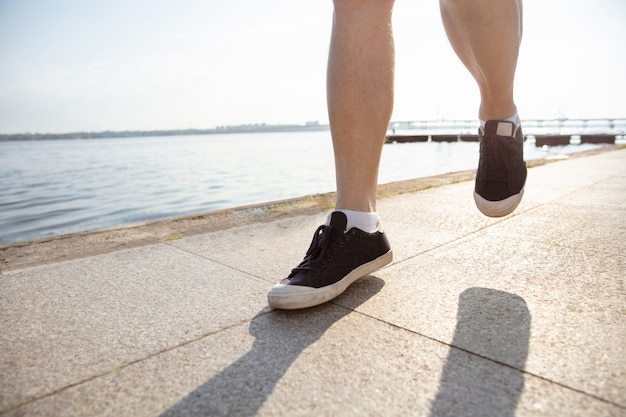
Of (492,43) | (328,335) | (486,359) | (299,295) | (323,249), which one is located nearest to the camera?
(486,359)

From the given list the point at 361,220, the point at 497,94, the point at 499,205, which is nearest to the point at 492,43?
the point at 497,94

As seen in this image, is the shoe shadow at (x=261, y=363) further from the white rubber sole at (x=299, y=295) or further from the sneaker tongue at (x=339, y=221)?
the sneaker tongue at (x=339, y=221)

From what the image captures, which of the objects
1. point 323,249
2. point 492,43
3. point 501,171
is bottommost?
point 323,249

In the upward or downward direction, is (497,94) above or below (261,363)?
above

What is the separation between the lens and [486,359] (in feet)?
2.38

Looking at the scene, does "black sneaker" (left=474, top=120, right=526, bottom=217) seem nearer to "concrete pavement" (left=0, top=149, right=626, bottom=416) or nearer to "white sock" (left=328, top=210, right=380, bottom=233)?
"concrete pavement" (left=0, top=149, right=626, bottom=416)

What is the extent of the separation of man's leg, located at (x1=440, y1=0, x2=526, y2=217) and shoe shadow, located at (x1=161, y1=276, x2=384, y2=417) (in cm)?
54

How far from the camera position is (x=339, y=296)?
3.47 ft

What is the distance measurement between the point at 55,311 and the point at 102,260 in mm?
445

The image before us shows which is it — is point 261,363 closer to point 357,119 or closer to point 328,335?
point 328,335

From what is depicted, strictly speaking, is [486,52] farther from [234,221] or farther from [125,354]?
[234,221]

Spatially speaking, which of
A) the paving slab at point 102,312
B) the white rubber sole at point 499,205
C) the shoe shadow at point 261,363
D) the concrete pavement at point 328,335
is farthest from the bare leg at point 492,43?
the paving slab at point 102,312

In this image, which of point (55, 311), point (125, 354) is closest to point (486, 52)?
point (125, 354)

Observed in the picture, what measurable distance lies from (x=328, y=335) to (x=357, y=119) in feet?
1.91
